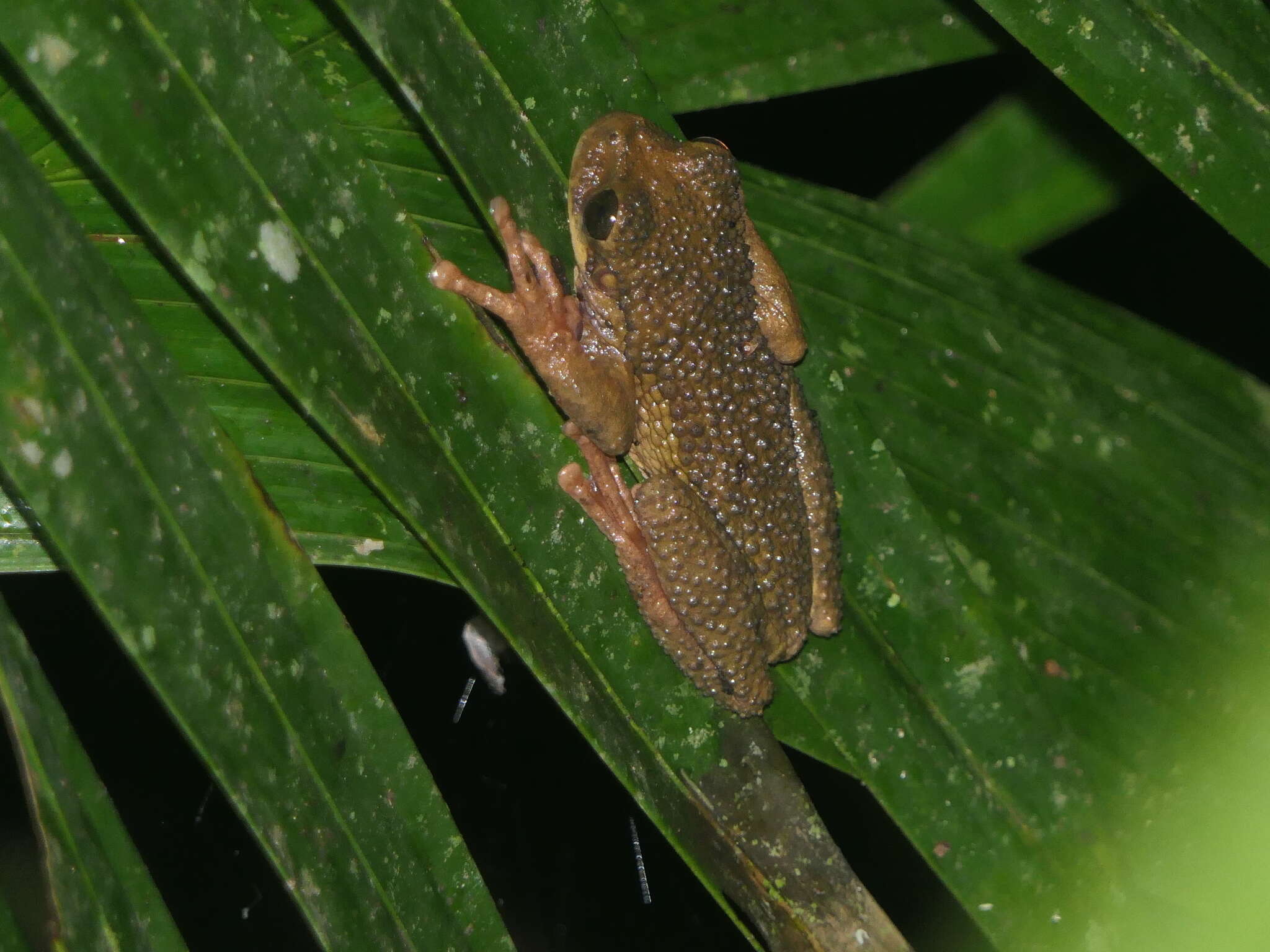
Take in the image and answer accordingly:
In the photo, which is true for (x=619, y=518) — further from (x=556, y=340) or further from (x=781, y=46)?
(x=781, y=46)

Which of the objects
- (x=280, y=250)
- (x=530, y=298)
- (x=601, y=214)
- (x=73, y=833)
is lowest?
(x=73, y=833)

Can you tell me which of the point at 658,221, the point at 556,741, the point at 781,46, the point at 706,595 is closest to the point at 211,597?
the point at 706,595

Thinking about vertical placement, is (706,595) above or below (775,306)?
below

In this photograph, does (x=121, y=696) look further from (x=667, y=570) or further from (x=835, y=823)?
(x=835, y=823)

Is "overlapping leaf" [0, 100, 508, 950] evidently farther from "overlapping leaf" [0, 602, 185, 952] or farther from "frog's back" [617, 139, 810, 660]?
"frog's back" [617, 139, 810, 660]

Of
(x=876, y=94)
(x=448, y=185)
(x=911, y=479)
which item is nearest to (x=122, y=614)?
(x=448, y=185)

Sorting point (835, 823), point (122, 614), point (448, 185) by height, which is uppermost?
point (448, 185)

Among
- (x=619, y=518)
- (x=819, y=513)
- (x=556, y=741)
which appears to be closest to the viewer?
(x=619, y=518)

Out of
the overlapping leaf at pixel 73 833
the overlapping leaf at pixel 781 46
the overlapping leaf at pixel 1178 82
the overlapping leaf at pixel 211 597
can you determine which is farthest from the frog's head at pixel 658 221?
the overlapping leaf at pixel 73 833
